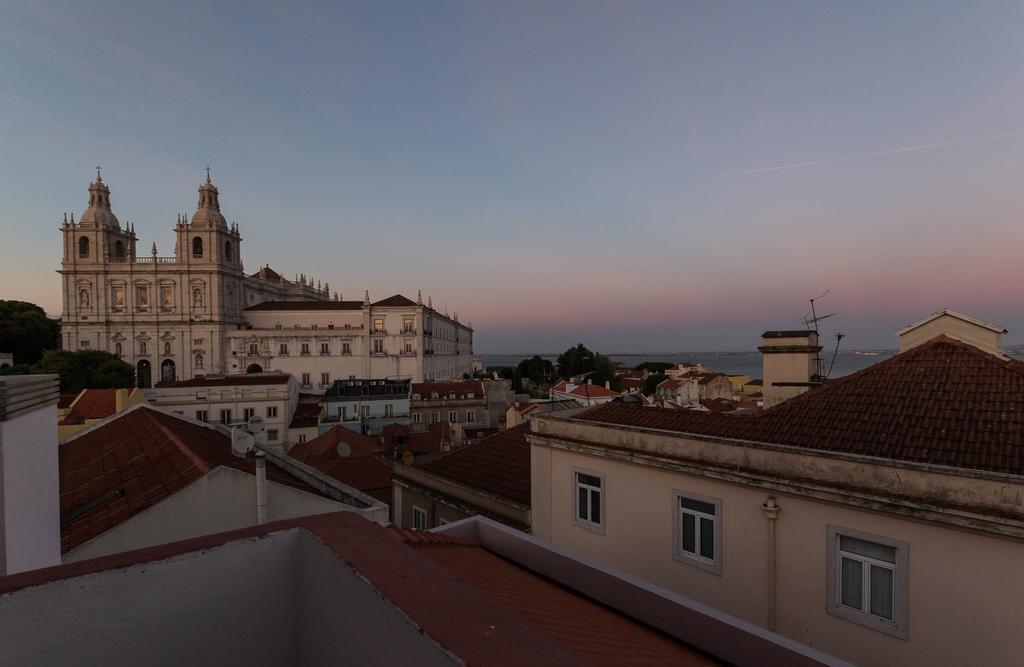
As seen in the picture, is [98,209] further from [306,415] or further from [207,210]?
[306,415]

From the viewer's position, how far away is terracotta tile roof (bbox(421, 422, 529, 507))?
37.9 feet

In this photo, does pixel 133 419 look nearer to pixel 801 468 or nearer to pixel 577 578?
pixel 577 578

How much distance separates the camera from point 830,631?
231 inches

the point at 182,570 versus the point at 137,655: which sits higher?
the point at 182,570

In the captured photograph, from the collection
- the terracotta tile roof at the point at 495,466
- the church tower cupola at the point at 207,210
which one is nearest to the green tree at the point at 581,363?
the church tower cupola at the point at 207,210

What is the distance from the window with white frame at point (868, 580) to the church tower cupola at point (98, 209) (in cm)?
8103

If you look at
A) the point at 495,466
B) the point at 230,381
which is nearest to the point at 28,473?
the point at 495,466

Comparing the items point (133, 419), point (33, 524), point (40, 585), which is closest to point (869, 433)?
point (40, 585)

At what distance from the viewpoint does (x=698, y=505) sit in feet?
23.9

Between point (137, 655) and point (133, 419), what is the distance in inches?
668

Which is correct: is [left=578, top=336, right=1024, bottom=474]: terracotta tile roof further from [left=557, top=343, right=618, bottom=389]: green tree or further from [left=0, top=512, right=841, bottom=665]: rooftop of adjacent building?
[left=557, top=343, right=618, bottom=389]: green tree

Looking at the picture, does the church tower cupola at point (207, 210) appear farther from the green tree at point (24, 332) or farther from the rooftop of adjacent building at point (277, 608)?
the rooftop of adjacent building at point (277, 608)

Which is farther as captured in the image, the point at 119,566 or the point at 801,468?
the point at 801,468

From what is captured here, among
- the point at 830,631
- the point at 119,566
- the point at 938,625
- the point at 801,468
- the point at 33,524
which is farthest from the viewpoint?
the point at 801,468
